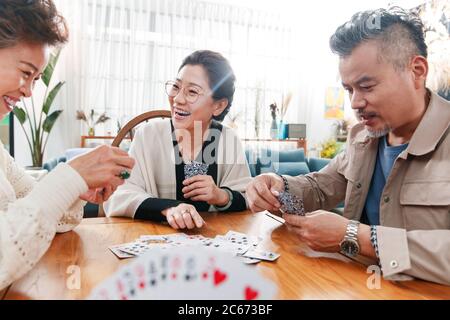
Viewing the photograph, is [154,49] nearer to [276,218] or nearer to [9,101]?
[276,218]

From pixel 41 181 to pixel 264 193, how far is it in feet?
2.31

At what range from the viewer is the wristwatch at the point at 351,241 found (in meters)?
0.79

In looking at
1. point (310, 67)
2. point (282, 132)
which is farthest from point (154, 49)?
point (310, 67)

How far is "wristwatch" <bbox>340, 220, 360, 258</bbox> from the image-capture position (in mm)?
793

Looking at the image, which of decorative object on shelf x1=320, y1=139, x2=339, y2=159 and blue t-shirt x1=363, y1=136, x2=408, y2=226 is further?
decorative object on shelf x1=320, y1=139, x2=339, y2=159

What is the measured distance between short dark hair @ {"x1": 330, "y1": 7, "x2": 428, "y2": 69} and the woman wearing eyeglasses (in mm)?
679

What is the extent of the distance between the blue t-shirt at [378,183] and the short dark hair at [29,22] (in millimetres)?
1132

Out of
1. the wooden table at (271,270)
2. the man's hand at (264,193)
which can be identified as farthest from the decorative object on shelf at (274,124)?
the wooden table at (271,270)

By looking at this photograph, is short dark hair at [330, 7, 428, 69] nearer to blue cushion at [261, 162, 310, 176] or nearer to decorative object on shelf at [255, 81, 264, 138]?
blue cushion at [261, 162, 310, 176]

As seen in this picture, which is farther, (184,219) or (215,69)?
(215,69)

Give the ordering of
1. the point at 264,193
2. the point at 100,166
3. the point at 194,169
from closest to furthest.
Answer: the point at 100,166
the point at 264,193
the point at 194,169

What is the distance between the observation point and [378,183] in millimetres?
1266

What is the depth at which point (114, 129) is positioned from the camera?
5043 millimetres

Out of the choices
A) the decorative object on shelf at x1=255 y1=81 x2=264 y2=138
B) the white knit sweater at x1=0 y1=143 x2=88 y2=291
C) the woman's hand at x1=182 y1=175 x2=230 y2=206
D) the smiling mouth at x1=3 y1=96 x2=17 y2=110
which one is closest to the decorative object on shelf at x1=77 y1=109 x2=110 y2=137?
the decorative object on shelf at x1=255 y1=81 x2=264 y2=138
